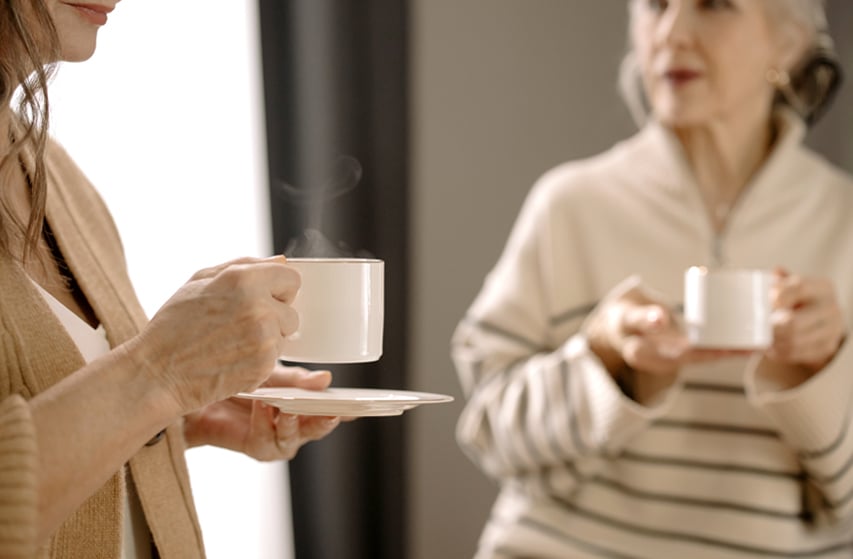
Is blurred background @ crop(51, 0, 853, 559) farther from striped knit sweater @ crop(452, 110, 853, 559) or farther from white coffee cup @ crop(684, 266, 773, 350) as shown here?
white coffee cup @ crop(684, 266, 773, 350)

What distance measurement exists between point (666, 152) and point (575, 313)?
0.33 meters

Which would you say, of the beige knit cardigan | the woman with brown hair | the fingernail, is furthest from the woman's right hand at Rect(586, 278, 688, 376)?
the beige knit cardigan

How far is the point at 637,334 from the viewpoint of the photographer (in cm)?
143

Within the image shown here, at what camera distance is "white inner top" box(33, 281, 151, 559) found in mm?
855

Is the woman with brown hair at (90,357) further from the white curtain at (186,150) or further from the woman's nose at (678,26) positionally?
the woman's nose at (678,26)

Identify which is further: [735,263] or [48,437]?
[735,263]

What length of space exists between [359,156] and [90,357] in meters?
1.34

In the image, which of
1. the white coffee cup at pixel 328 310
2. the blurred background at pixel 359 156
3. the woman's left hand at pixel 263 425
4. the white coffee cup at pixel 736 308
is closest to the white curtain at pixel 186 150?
the blurred background at pixel 359 156

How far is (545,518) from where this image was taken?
1.57 m

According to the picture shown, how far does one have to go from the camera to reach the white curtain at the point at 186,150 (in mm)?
1521

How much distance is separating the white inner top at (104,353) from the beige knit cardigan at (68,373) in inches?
0.6

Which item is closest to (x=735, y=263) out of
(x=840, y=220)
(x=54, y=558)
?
(x=840, y=220)

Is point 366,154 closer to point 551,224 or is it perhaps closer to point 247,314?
point 551,224

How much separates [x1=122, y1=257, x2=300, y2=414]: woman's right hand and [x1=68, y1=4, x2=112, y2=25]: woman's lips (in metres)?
0.27
